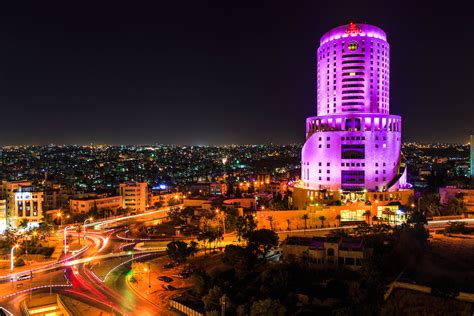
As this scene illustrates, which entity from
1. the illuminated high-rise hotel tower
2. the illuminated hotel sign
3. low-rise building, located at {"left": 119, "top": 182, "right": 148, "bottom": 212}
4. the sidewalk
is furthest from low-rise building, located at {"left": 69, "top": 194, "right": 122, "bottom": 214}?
the illuminated hotel sign

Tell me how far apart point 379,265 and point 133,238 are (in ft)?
118

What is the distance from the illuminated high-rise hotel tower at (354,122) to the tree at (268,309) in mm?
46451

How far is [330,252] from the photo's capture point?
41219 mm

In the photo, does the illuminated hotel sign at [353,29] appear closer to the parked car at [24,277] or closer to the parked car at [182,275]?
the parked car at [182,275]

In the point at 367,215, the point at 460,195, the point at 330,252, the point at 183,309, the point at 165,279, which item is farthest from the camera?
the point at 460,195

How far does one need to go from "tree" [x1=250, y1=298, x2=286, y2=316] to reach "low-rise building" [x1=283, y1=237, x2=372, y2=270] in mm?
11035

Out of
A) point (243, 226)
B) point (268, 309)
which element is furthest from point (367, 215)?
point (268, 309)

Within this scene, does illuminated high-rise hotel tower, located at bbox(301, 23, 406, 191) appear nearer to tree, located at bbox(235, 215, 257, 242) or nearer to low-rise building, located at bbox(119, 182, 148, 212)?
tree, located at bbox(235, 215, 257, 242)

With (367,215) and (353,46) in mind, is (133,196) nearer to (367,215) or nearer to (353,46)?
(367,215)

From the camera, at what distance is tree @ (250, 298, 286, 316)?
3036 cm

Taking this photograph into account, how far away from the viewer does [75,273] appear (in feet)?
153

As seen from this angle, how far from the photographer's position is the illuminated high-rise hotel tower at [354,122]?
74625 millimetres

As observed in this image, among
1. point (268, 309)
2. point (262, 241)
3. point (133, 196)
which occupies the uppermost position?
point (133, 196)

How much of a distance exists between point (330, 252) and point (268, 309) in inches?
490
